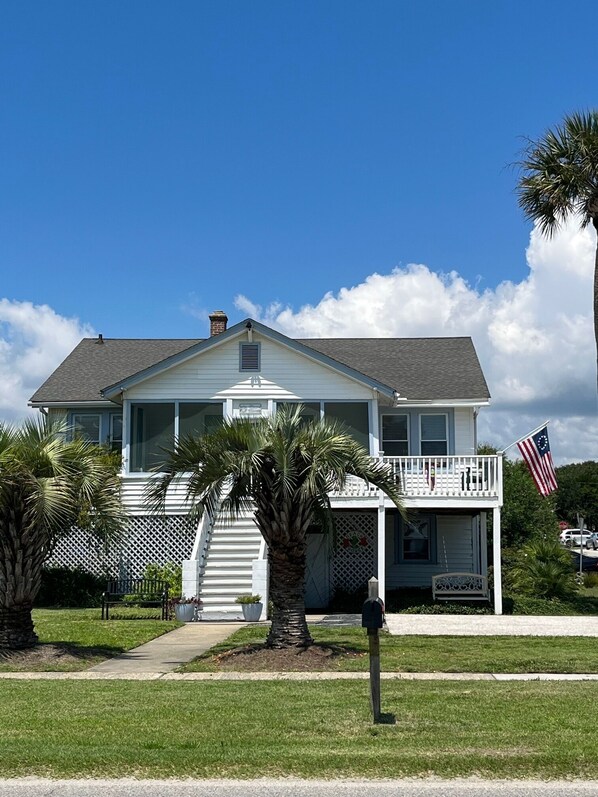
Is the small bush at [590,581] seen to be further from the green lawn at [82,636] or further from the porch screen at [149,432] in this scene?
the green lawn at [82,636]

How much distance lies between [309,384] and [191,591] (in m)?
6.89

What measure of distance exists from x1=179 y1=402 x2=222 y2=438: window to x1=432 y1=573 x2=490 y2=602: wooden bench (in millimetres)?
7213

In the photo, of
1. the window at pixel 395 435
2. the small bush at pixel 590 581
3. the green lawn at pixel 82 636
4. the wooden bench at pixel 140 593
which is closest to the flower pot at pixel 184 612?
the green lawn at pixel 82 636

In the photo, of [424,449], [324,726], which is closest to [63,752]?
[324,726]

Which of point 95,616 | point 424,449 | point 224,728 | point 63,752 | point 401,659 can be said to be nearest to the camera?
point 63,752

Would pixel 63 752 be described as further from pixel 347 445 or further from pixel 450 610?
pixel 450 610

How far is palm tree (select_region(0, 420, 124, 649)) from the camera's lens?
13656mm

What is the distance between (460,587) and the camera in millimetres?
23328

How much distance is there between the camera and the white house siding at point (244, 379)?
2473cm

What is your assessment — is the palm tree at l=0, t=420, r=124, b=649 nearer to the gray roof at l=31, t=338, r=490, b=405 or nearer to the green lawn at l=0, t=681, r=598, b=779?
the green lawn at l=0, t=681, r=598, b=779

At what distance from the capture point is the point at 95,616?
67.3 ft

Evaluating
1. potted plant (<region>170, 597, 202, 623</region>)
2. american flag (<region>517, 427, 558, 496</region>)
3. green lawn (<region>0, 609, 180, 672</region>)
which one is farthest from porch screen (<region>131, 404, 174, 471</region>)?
american flag (<region>517, 427, 558, 496</region>)

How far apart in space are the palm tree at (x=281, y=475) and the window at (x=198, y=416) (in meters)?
10.2

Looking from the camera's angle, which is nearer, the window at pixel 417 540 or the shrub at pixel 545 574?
the shrub at pixel 545 574
